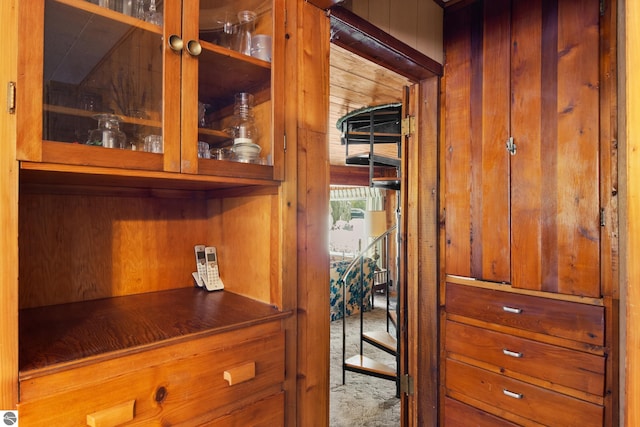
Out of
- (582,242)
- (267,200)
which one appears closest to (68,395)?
(267,200)

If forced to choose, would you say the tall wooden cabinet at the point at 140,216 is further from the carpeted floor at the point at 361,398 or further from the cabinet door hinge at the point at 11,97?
the carpeted floor at the point at 361,398

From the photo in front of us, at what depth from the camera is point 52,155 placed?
769mm

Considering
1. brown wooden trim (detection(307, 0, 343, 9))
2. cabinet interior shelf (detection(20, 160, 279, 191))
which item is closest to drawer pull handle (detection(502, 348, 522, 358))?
cabinet interior shelf (detection(20, 160, 279, 191))

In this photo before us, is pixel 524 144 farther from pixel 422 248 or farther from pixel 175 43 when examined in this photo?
pixel 175 43

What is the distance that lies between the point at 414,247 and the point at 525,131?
0.80m

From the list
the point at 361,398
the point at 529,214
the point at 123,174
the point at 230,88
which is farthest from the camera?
the point at 361,398

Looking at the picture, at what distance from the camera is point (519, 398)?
166 centimetres

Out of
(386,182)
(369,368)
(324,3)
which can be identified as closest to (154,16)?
(324,3)

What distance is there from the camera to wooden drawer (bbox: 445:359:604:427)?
1508mm

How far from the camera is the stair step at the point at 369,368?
2734 mm

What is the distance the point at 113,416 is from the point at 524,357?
65.3 inches

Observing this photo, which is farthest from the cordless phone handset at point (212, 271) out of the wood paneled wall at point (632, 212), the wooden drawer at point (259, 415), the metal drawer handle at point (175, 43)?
the wood paneled wall at point (632, 212)

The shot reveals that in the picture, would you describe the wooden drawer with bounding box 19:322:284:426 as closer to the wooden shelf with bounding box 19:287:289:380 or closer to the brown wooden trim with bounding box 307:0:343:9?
the wooden shelf with bounding box 19:287:289:380

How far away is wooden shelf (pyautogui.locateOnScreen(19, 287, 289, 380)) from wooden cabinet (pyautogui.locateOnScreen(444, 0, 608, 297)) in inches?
47.3
